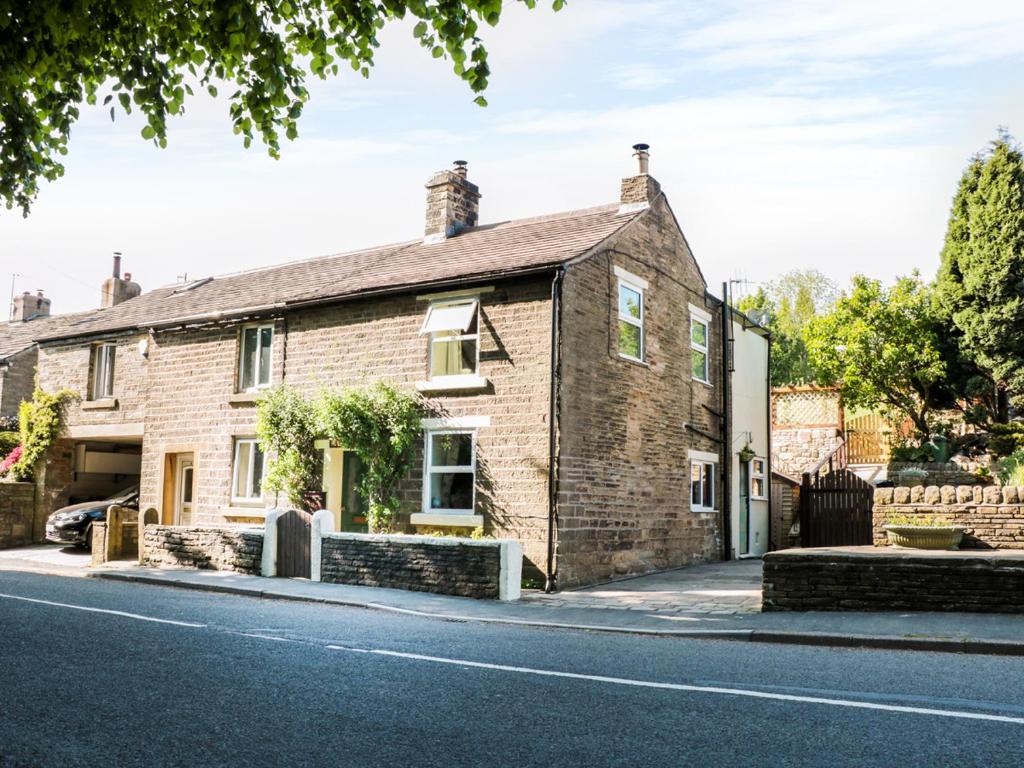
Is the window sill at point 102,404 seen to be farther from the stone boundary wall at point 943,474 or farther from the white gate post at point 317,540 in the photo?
the stone boundary wall at point 943,474

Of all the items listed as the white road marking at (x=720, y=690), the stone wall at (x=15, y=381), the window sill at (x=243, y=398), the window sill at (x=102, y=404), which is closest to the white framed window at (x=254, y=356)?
the window sill at (x=243, y=398)

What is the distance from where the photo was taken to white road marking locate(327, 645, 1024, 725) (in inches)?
232

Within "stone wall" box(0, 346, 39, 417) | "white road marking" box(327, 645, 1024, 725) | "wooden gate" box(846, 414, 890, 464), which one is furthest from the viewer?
"stone wall" box(0, 346, 39, 417)

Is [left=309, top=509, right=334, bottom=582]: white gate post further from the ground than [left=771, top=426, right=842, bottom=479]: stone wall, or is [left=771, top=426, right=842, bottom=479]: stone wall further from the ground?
[left=771, top=426, right=842, bottom=479]: stone wall

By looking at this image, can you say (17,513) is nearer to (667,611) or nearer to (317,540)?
(317,540)

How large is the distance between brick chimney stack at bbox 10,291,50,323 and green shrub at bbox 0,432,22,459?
36.2ft

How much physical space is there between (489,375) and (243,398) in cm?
680

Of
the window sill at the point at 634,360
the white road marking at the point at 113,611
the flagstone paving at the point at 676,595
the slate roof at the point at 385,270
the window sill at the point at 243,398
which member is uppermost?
the slate roof at the point at 385,270

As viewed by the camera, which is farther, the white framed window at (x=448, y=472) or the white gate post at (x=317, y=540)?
the white framed window at (x=448, y=472)

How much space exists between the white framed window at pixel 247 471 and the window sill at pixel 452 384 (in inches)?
194

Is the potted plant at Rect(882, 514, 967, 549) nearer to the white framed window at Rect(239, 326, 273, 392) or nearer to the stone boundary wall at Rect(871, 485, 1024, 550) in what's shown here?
the stone boundary wall at Rect(871, 485, 1024, 550)

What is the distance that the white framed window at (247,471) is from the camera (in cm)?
A: 2030

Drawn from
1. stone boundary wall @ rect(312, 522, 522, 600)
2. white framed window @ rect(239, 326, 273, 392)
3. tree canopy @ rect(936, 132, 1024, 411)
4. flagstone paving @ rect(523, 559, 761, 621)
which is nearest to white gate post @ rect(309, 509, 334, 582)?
stone boundary wall @ rect(312, 522, 522, 600)

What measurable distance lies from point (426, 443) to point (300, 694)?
11.1 meters
